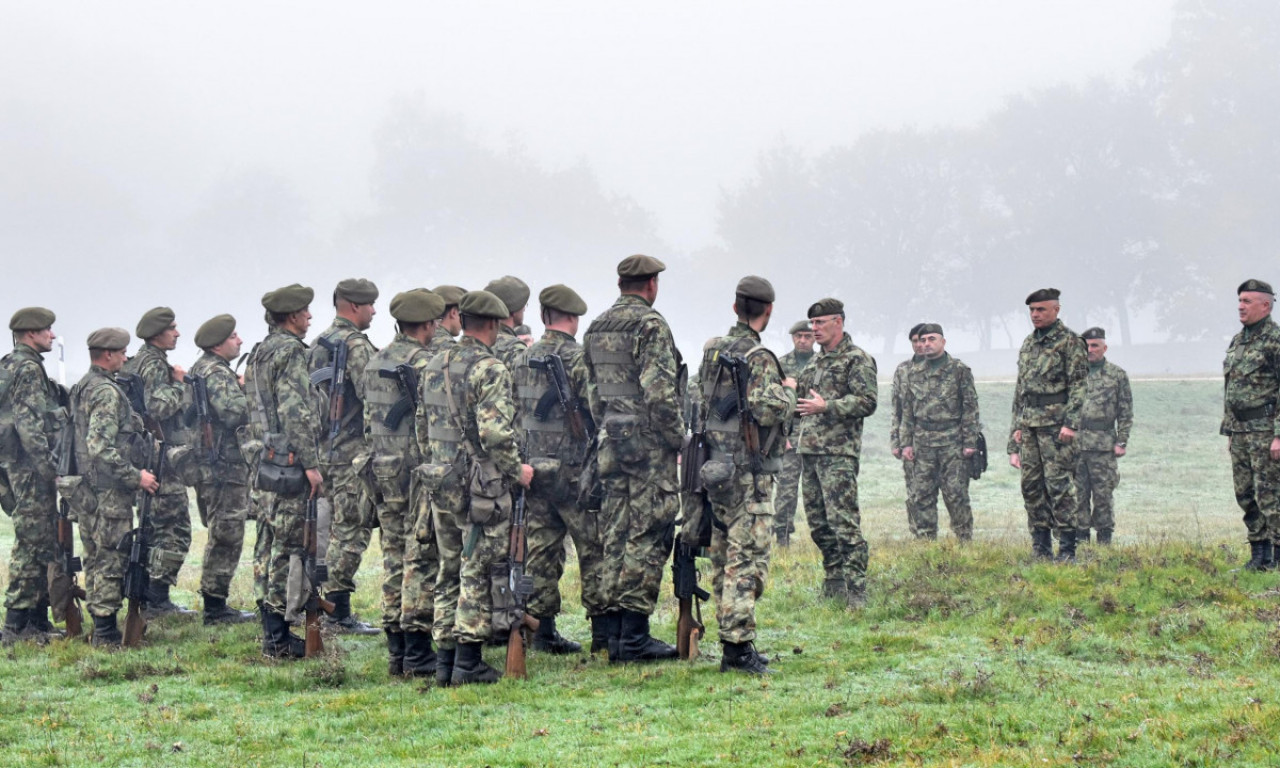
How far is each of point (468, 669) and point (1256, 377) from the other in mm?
8049

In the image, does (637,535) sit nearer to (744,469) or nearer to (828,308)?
(744,469)

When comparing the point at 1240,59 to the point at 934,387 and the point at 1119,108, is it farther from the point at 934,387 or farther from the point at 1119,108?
the point at 934,387

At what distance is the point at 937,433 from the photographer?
47.1ft

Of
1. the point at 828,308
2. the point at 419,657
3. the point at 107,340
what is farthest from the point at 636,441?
the point at 107,340

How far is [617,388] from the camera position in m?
8.45

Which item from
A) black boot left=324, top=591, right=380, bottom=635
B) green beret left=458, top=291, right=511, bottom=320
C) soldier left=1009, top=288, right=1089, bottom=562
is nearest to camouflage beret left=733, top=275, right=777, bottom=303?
green beret left=458, top=291, right=511, bottom=320

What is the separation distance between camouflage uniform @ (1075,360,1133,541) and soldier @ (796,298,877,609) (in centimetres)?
559

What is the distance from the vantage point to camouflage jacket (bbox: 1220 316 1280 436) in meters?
10.8

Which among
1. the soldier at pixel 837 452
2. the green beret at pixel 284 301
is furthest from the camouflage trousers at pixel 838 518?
the green beret at pixel 284 301

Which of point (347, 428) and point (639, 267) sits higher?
point (639, 267)

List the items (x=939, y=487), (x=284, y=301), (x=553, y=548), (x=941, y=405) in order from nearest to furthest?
(x=553, y=548), (x=284, y=301), (x=941, y=405), (x=939, y=487)

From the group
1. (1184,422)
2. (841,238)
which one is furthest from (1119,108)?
(1184,422)

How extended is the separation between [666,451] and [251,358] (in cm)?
371

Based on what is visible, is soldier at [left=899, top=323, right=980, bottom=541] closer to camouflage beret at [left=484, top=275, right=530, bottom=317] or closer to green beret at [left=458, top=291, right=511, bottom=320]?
camouflage beret at [left=484, top=275, right=530, bottom=317]
